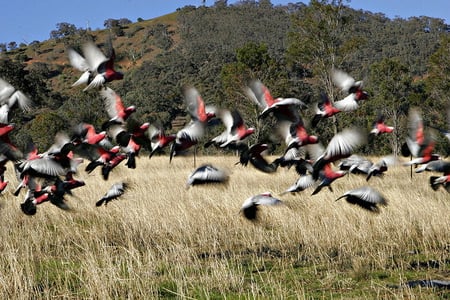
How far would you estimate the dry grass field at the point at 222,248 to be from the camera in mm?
7266

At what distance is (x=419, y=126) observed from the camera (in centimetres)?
633

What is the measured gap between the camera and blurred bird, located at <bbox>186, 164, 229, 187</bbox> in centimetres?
668

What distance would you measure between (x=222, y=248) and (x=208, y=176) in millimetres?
3712

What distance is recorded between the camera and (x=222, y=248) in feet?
33.3

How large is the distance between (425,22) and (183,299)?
146 metres

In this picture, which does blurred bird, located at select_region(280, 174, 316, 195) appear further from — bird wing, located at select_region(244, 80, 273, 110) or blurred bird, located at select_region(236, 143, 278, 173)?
bird wing, located at select_region(244, 80, 273, 110)

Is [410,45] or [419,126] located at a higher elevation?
[410,45]

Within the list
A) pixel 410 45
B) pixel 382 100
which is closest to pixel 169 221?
pixel 382 100

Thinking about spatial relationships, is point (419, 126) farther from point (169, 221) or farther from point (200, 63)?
point (200, 63)

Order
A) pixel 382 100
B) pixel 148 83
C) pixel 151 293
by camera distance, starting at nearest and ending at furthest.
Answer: pixel 151 293, pixel 382 100, pixel 148 83

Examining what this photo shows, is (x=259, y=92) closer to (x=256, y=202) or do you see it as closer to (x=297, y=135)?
(x=297, y=135)

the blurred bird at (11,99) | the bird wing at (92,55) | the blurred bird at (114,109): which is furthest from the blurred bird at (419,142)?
the blurred bird at (11,99)

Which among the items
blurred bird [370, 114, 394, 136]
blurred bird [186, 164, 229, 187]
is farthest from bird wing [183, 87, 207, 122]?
blurred bird [370, 114, 394, 136]

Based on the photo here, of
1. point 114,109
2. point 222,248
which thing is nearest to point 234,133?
point 114,109
